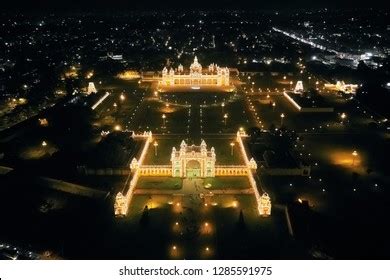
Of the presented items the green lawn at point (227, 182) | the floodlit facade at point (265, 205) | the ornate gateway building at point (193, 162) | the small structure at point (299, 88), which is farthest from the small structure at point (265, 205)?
the small structure at point (299, 88)

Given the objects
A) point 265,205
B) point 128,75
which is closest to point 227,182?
point 265,205

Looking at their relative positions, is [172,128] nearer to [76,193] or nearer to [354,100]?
[76,193]

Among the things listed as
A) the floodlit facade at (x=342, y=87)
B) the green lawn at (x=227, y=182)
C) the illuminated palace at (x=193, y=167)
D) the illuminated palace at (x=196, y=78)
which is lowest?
the green lawn at (x=227, y=182)

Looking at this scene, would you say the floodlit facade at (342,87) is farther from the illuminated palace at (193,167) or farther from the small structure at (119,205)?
the small structure at (119,205)

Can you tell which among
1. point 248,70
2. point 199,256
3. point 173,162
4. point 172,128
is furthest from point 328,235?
point 248,70

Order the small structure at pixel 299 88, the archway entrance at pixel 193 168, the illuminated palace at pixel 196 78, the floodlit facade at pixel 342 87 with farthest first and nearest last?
the illuminated palace at pixel 196 78 → the floodlit facade at pixel 342 87 → the small structure at pixel 299 88 → the archway entrance at pixel 193 168

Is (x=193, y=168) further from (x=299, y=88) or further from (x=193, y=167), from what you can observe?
(x=299, y=88)
